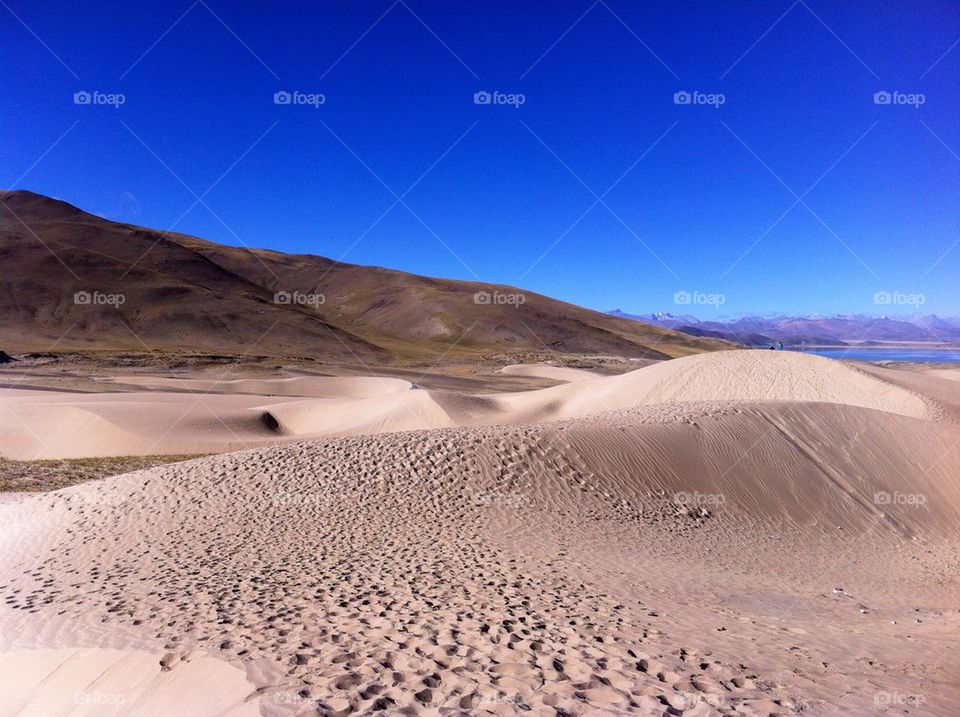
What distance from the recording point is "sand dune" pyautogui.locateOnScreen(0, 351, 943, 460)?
22.2 meters

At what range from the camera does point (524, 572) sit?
25.8 feet

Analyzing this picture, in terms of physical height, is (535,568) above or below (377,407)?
below

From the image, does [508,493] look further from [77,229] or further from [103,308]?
[77,229]

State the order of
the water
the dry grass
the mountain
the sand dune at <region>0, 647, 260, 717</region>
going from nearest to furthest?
1. the sand dune at <region>0, 647, 260, 717</region>
2. the dry grass
3. the mountain
4. the water

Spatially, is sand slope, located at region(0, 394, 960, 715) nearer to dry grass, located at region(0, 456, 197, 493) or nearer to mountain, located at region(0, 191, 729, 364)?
dry grass, located at region(0, 456, 197, 493)

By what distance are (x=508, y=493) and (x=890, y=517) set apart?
928cm

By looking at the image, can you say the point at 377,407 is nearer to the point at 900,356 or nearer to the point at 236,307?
the point at 236,307

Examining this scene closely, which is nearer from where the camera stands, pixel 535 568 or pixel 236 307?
pixel 535 568

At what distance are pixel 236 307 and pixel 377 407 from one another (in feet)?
Result: 217

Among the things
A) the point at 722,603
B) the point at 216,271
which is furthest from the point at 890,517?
the point at 216,271

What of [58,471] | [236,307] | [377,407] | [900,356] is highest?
[236,307]

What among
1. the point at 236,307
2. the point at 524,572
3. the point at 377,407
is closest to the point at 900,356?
the point at 236,307

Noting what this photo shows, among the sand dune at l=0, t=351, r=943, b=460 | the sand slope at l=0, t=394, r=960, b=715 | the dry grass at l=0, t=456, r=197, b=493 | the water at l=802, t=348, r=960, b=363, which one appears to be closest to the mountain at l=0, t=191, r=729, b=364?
the water at l=802, t=348, r=960, b=363

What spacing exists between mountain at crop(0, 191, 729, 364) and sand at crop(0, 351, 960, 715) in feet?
186
